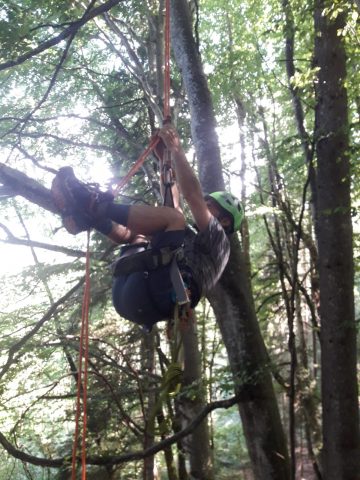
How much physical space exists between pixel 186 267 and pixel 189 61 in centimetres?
194

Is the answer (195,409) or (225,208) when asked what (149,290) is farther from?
(195,409)

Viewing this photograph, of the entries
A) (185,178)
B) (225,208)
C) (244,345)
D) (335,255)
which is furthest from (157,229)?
(335,255)

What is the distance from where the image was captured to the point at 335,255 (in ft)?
11.0

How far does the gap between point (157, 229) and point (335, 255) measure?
169cm

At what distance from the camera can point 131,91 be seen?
747 cm

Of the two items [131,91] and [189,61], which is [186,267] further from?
[131,91]

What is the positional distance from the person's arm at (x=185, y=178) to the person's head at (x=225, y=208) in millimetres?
421

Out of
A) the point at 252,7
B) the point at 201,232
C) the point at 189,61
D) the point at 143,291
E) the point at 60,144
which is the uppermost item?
the point at 60,144

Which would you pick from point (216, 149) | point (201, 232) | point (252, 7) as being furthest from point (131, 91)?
point (201, 232)

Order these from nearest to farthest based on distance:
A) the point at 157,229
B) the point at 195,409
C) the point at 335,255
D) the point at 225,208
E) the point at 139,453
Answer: the point at 157,229 → the point at 225,208 → the point at 139,453 → the point at 335,255 → the point at 195,409

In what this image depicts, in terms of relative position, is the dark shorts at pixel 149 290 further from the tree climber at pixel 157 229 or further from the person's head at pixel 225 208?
the person's head at pixel 225 208

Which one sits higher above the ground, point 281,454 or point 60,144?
point 60,144

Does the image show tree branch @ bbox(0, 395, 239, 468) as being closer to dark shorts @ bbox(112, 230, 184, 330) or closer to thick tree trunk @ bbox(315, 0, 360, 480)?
thick tree trunk @ bbox(315, 0, 360, 480)

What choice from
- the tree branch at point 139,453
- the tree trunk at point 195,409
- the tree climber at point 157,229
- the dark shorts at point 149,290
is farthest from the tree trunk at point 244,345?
the tree trunk at point 195,409
